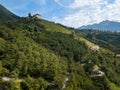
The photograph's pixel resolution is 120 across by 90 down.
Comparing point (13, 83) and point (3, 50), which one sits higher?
point (3, 50)

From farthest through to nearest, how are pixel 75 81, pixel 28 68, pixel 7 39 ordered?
pixel 7 39 → pixel 75 81 → pixel 28 68

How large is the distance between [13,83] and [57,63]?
160 feet

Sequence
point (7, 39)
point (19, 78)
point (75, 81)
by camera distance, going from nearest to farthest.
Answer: point (19, 78) → point (75, 81) → point (7, 39)

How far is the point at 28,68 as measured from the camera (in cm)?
14225

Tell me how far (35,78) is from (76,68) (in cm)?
4481

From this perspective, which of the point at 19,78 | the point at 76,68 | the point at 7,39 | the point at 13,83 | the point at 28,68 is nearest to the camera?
the point at 13,83

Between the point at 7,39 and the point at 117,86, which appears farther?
the point at 117,86

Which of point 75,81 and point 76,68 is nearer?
point 75,81

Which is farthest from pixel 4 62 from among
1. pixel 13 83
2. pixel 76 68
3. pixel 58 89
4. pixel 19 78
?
pixel 76 68

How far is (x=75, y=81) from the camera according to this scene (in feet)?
512

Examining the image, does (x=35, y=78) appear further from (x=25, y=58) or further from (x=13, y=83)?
(x=13, y=83)

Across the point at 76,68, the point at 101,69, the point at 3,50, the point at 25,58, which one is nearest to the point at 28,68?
the point at 25,58

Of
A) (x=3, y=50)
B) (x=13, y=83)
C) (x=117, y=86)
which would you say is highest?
(x=3, y=50)

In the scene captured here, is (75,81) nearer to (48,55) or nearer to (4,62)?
(48,55)
